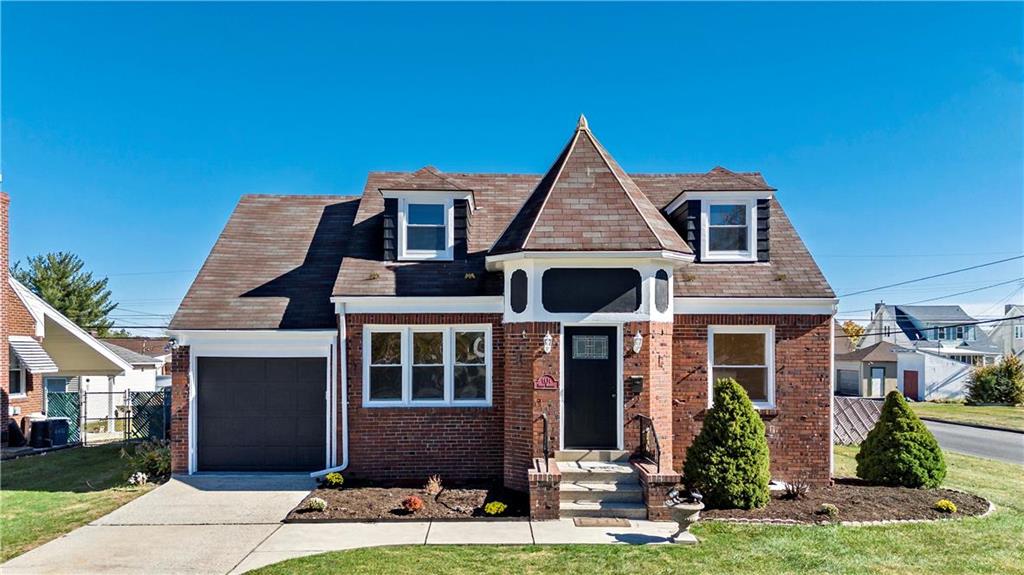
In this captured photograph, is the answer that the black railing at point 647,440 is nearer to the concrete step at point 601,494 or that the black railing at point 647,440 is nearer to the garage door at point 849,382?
the concrete step at point 601,494

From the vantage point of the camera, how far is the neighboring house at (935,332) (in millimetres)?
48219

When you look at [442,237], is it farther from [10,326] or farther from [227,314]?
[10,326]

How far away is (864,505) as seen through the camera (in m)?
9.51

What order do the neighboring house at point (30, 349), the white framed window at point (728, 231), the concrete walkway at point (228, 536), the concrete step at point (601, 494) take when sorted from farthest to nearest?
the neighboring house at point (30, 349) → the white framed window at point (728, 231) → the concrete step at point (601, 494) → the concrete walkway at point (228, 536)

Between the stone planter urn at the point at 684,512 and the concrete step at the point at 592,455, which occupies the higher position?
the concrete step at the point at 592,455

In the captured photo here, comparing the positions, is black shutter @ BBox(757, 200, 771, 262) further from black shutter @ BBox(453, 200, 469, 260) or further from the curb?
the curb

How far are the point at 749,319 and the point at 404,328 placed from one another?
21.7 feet

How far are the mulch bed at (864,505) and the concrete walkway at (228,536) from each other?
1718 millimetres

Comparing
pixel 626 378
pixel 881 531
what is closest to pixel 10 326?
pixel 626 378

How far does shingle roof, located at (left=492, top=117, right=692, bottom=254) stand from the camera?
9.95 m

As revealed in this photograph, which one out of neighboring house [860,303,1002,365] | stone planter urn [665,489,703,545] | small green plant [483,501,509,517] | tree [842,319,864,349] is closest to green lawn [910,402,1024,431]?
neighboring house [860,303,1002,365]

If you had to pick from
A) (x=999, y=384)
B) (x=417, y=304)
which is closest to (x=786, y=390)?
(x=417, y=304)

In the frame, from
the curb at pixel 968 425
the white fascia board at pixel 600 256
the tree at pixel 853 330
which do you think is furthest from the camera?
the tree at pixel 853 330

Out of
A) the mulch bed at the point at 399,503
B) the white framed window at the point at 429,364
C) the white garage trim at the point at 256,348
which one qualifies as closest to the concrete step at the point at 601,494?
the mulch bed at the point at 399,503
